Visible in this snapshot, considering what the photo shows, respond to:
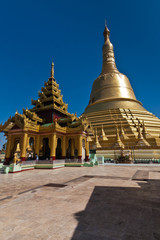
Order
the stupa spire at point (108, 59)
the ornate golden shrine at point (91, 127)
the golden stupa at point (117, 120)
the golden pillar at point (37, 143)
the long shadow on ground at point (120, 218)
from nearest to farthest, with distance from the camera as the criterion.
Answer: the long shadow on ground at point (120, 218) → the ornate golden shrine at point (91, 127) → the golden pillar at point (37, 143) → the golden stupa at point (117, 120) → the stupa spire at point (108, 59)

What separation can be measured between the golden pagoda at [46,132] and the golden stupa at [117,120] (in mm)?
7034

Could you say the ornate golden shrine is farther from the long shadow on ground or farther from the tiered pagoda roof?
the long shadow on ground

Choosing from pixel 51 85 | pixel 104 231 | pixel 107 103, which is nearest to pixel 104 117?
pixel 107 103

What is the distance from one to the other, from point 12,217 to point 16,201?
57.3 inches

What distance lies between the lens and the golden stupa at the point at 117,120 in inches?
1037

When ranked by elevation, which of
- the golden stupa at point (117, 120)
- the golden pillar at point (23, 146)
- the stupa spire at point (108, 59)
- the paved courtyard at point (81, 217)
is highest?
the stupa spire at point (108, 59)

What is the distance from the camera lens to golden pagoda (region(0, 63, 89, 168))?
17.5m

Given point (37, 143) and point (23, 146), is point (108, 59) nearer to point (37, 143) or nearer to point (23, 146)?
point (37, 143)

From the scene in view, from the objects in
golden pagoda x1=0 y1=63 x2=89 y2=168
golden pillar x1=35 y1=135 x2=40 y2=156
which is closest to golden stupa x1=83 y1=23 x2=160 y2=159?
golden pagoda x1=0 y1=63 x2=89 y2=168

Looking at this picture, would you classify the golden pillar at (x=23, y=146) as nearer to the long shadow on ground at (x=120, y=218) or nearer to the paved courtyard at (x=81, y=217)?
the paved courtyard at (x=81, y=217)

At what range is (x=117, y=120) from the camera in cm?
3275

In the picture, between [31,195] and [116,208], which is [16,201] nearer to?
[31,195]

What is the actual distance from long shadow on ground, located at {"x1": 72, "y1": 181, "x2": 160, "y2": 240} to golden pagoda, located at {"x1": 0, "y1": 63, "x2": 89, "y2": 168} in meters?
12.7

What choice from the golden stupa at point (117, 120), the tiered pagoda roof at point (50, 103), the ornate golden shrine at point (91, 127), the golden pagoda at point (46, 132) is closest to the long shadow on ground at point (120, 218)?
the golden pagoda at point (46, 132)
